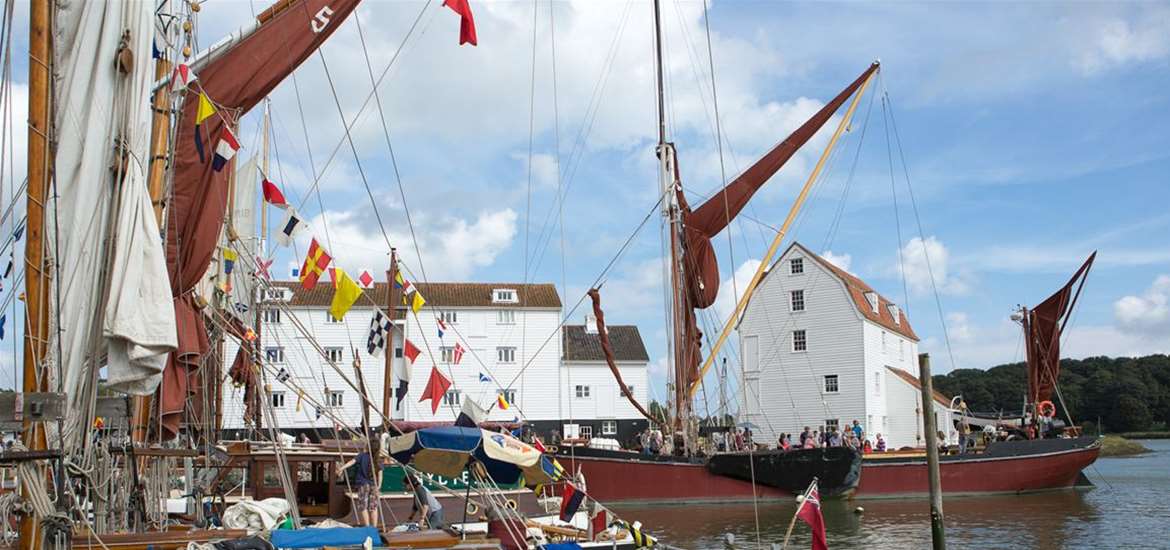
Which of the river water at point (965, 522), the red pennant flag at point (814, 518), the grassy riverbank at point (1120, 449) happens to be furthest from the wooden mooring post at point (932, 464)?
the grassy riverbank at point (1120, 449)

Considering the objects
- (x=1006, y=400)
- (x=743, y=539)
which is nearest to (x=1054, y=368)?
(x=743, y=539)

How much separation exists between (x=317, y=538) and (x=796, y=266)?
4658cm

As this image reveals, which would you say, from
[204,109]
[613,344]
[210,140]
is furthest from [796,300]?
[204,109]

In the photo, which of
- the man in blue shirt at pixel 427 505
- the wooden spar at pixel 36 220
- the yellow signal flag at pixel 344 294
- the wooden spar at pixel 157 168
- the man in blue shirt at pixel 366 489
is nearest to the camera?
the wooden spar at pixel 36 220

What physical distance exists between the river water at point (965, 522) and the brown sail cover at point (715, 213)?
7989mm

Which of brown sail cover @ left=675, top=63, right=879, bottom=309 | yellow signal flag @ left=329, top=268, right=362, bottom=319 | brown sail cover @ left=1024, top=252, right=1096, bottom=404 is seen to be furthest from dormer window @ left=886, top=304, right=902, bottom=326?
yellow signal flag @ left=329, top=268, right=362, bottom=319

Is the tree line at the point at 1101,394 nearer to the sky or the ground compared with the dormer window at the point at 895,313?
nearer to the ground

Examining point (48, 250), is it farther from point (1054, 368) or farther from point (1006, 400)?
point (1006, 400)

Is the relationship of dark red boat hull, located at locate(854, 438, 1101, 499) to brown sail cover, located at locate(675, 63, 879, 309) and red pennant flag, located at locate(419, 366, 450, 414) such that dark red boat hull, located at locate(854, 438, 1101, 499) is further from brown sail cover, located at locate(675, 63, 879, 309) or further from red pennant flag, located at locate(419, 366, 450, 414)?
red pennant flag, located at locate(419, 366, 450, 414)

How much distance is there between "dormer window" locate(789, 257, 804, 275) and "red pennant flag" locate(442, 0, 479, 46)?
42432mm

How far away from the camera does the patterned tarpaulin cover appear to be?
14711 mm

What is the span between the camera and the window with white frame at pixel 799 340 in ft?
178

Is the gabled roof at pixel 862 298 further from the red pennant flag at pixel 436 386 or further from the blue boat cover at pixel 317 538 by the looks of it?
the blue boat cover at pixel 317 538

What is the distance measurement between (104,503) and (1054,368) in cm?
4175
